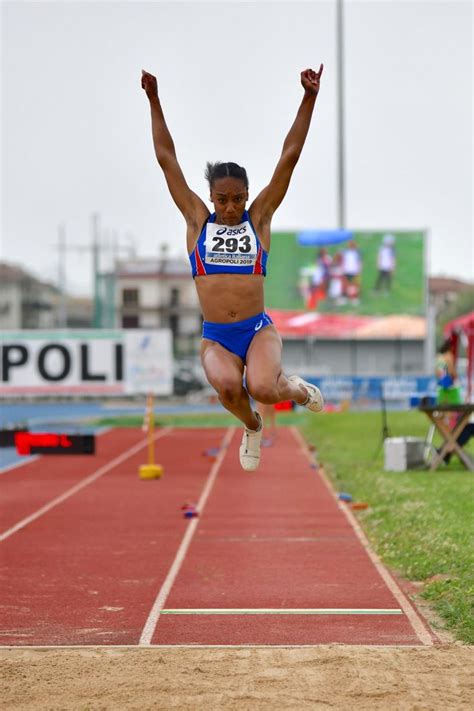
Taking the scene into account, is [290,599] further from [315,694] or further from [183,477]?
[183,477]

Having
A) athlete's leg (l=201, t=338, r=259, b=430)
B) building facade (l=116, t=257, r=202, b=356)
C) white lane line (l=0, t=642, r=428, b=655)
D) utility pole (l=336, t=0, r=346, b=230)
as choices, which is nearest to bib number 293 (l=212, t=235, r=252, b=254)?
athlete's leg (l=201, t=338, r=259, b=430)

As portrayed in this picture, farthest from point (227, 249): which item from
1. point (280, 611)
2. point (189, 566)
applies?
point (189, 566)

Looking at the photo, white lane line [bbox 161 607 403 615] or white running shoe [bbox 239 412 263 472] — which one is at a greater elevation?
white running shoe [bbox 239 412 263 472]

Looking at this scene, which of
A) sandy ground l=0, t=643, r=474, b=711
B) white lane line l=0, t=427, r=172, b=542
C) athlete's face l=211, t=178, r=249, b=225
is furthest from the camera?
white lane line l=0, t=427, r=172, b=542

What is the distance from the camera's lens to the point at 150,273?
76188 millimetres

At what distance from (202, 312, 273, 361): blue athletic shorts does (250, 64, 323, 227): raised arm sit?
1.61ft

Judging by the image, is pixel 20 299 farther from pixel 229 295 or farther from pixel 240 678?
pixel 240 678

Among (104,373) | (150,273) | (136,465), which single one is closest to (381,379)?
(136,465)

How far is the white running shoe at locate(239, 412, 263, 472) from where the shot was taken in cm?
643

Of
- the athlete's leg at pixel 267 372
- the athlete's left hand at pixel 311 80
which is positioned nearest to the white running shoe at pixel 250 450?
the athlete's leg at pixel 267 372

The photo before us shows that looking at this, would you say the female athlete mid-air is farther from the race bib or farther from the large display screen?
the large display screen

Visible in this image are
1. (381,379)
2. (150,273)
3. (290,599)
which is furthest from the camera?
(150,273)

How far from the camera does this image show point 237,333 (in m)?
6.14

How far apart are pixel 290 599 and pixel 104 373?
30.5ft
